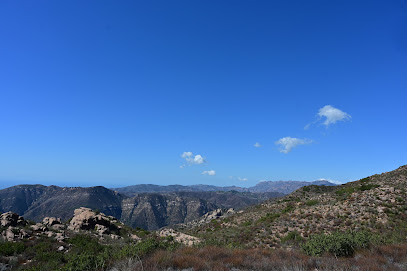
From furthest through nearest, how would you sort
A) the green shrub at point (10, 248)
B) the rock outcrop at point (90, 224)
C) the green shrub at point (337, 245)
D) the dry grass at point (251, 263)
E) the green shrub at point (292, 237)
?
the rock outcrop at point (90, 224)
the green shrub at point (292, 237)
the green shrub at point (10, 248)
the green shrub at point (337, 245)
the dry grass at point (251, 263)

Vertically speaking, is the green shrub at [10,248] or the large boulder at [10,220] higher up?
the large boulder at [10,220]

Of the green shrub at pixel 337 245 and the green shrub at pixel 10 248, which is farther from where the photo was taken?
the green shrub at pixel 10 248

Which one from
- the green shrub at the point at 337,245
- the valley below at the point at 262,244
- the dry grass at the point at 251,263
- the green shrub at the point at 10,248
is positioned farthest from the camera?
the green shrub at the point at 10,248

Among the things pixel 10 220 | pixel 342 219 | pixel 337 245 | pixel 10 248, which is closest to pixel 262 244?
pixel 337 245

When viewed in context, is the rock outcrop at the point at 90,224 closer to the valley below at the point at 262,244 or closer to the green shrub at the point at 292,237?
the valley below at the point at 262,244

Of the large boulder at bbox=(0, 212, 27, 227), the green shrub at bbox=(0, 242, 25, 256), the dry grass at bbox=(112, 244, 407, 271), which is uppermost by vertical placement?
the dry grass at bbox=(112, 244, 407, 271)

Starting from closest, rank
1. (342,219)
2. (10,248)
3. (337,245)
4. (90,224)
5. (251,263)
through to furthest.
A: (251,263) → (337,245) → (10,248) → (342,219) → (90,224)

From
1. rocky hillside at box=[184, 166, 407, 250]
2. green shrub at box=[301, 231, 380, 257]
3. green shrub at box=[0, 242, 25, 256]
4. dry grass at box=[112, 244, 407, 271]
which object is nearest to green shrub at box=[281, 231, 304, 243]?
rocky hillside at box=[184, 166, 407, 250]

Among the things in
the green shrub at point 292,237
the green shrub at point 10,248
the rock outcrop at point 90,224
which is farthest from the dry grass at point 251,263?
the rock outcrop at point 90,224

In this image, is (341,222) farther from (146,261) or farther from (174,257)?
(146,261)

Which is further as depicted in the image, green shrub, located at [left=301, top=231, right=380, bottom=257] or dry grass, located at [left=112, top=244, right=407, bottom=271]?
green shrub, located at [left=301, top=231, right=380, bottom=257]

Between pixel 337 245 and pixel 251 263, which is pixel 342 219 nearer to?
pixel 337 245

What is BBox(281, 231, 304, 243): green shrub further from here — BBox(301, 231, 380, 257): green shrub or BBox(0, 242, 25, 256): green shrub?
BBox(0, 242, 25, 256): green shrub

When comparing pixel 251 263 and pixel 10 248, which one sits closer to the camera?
pixel 251 263
